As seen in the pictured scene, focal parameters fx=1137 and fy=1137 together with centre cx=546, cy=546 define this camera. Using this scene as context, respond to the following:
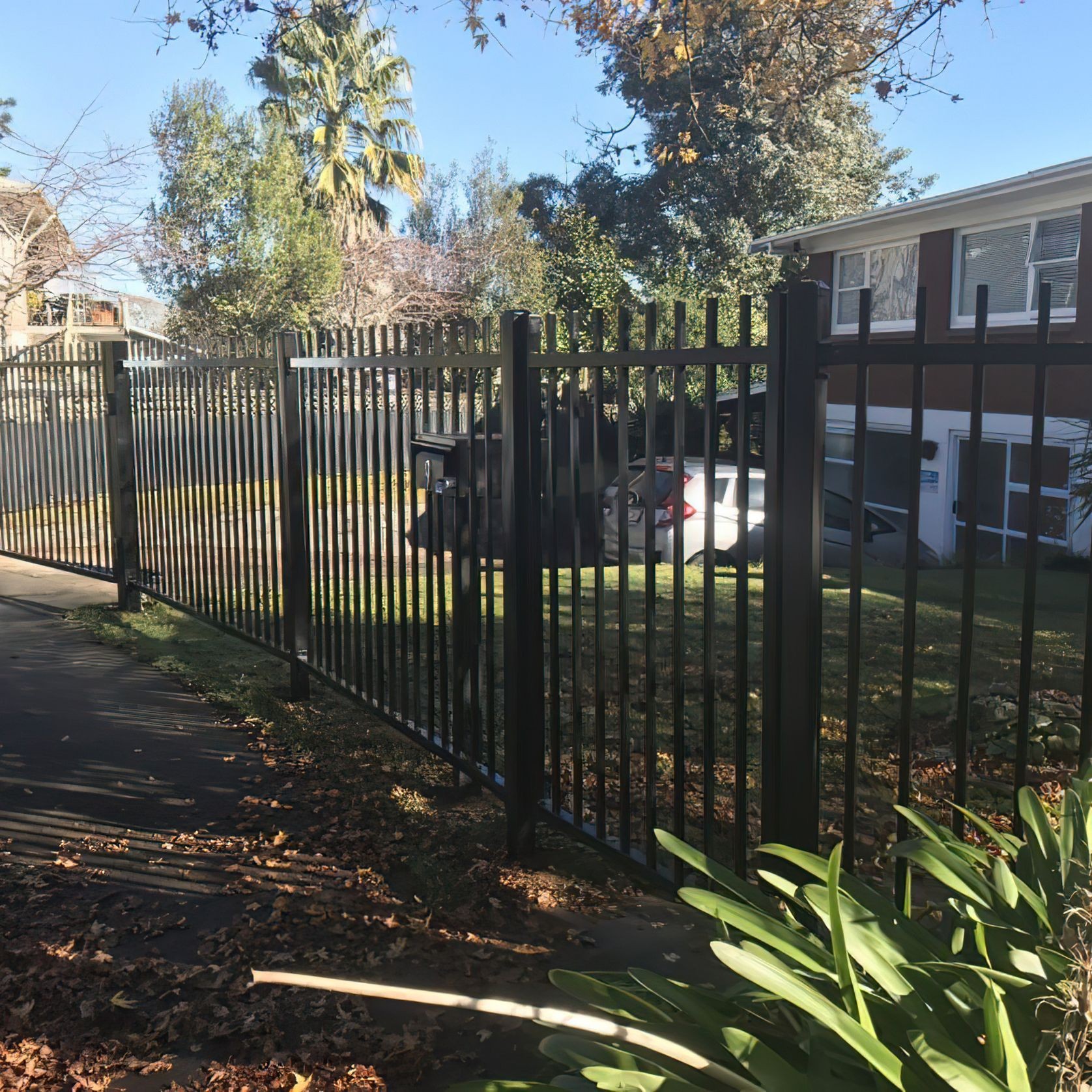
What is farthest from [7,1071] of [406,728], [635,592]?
[635,592]

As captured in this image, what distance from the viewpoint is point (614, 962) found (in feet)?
12.6

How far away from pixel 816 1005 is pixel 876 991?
1.05 feet

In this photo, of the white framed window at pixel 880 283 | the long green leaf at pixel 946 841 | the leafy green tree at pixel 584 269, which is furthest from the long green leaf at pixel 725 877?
the leafy green tree at pixel 584 269

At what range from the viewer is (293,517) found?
6.88 metres

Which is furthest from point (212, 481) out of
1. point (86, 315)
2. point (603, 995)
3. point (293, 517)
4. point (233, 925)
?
point (86, 315)

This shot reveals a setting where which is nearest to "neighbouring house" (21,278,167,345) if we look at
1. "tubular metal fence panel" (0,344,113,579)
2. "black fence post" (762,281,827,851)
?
"tubular metal fence panel" (0,344,113,579)

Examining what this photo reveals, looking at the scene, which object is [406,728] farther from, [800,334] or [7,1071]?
[800,334]

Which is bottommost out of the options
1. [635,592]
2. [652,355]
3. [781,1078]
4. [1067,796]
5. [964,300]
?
[635,592]

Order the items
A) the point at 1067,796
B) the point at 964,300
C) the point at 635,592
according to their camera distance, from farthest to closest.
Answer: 1. the point at 964,300
2. the point at 635,592
3. the point at 1067,796

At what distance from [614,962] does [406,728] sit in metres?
2.12

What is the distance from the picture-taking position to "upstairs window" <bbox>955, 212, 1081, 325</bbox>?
18.1m

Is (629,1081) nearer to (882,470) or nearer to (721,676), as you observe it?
(721,676)

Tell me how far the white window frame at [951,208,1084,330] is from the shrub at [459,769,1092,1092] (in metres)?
15.4

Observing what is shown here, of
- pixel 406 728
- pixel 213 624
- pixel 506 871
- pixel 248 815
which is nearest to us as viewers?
pixel 506 871
